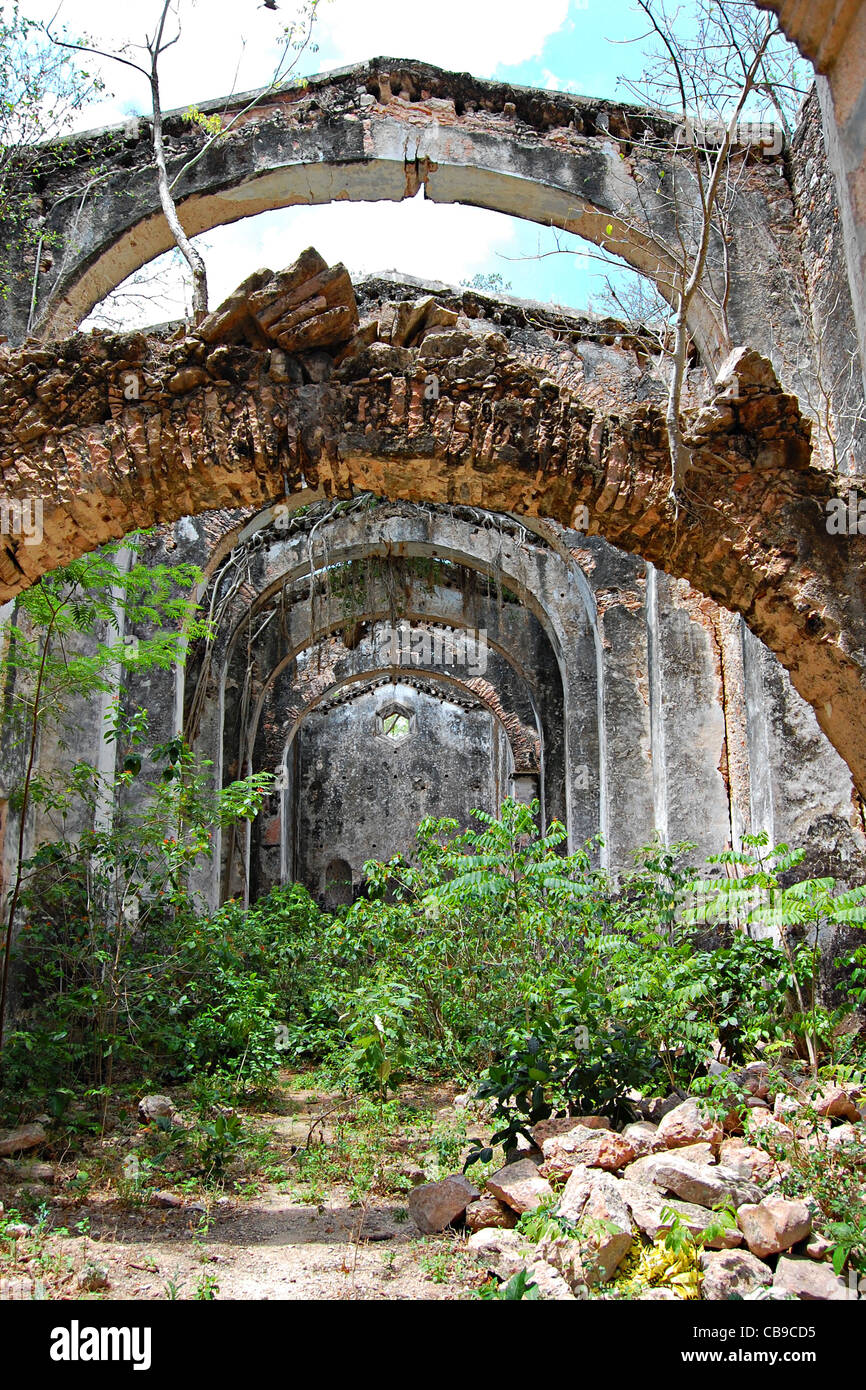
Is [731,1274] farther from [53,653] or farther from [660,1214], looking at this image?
[53,653]

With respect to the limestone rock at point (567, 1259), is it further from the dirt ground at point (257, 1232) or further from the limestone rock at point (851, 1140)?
the limestone rock at point (851, 1140)

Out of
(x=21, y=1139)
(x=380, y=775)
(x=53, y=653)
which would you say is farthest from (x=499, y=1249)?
(x=380, y=775)

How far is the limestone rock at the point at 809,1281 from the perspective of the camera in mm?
3270

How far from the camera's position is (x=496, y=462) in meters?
5.13

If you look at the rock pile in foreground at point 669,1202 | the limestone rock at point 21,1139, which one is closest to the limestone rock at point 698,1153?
the rock pile in foreground at point 669,1202

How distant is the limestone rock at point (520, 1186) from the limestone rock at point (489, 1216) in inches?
1.3

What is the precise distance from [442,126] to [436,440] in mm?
6062

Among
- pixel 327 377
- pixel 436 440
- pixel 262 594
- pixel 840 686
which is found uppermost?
pixel 262 594

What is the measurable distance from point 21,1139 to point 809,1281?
13.4 ft

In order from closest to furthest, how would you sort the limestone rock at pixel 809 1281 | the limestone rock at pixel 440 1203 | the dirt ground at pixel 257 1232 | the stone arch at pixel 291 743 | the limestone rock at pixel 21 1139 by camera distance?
the limestone rock at pixel 809 1281, the dirt ground at pixel 257 1232, the limestone rock at pixel 440 1203, the limestone rock at pixel 21 1139, the stone arch at pixel 291 743

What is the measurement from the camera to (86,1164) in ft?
18.3
